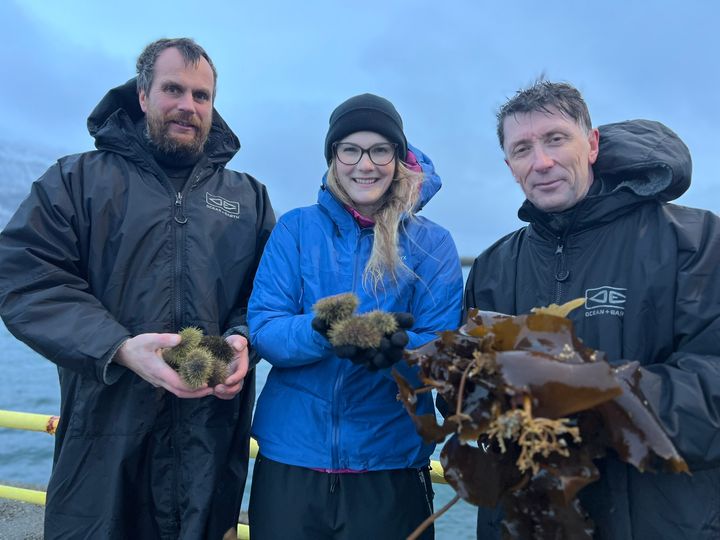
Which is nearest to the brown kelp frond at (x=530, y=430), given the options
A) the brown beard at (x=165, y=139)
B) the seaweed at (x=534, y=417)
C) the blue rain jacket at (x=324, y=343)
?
the seaweed at (x=534, y=417)

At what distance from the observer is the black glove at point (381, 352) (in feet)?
7.28

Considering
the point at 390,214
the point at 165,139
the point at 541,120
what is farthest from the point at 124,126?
the point at 541,120

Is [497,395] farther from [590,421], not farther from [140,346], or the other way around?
[140,346]

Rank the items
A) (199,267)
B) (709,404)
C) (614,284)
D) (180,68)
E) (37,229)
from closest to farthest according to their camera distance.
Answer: (709,404) < (614,284) < (37,229) < (199,267) < (180,68)

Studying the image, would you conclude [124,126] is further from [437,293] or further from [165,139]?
[437,293]

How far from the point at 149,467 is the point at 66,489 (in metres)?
0.42

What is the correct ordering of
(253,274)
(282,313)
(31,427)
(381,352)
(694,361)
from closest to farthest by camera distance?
(694,361) < (381,352) < (282,313) < (253,274) < (31,427)

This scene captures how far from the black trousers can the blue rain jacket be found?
0.07m

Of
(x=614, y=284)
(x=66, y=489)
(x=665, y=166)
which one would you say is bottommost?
(x=66, y=489)

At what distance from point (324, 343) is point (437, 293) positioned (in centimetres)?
70

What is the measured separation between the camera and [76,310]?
291 centimetres

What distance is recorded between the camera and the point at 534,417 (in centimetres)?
161

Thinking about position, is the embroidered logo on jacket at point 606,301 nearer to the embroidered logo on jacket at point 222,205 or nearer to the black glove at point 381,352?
the black glove at point 381,352

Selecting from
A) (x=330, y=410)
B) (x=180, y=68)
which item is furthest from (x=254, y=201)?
(x=330, y=410)
